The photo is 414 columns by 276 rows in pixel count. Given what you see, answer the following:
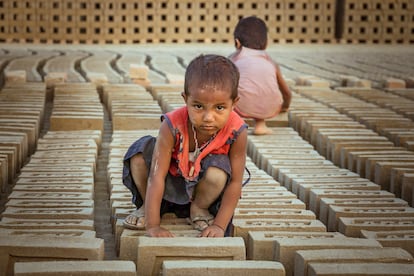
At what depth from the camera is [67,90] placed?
21.2ft

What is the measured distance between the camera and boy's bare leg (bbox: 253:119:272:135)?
5.09 metres

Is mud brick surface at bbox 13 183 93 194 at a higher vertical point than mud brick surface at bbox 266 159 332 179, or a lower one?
higher

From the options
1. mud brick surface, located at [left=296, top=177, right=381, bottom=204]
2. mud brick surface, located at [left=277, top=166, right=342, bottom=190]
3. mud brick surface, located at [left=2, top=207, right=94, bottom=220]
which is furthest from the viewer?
mud brick surface, located at [left=277, top=166, right=342, bottom=190]

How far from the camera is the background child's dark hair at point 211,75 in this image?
295cm

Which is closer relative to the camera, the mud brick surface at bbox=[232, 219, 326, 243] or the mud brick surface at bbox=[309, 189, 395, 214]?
the mud brick surface at bbox=[232, 219, 326, 243]

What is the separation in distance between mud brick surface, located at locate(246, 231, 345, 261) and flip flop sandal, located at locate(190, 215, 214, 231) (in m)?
0.17

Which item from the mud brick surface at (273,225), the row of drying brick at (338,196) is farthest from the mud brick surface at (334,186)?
the mud brick surface at (273,225)

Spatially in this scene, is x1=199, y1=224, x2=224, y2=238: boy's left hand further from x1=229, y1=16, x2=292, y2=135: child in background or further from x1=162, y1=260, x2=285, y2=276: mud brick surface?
x1=229, y1=16, x2=292, y2=135: child in background

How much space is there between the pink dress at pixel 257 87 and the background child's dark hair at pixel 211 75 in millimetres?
2159

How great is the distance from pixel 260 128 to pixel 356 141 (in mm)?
724

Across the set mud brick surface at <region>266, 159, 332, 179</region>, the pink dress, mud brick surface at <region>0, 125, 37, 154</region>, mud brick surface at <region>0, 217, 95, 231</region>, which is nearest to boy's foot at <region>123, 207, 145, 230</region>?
mud brick surface at <region>0, 217, 95, 231</region>

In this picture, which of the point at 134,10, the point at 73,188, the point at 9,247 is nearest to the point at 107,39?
the point at 134,10

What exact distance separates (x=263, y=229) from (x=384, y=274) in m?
0.67

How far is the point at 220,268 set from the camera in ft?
8.20
